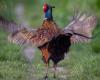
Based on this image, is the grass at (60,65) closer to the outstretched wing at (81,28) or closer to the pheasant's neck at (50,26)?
the outstretched wing at (81,28)

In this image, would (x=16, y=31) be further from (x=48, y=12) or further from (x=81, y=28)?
(x=81, y=28)

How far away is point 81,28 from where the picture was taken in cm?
660

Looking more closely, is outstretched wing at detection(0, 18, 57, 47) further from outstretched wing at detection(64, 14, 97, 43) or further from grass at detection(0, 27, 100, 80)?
grass at detection(0, 27, 100, 80)

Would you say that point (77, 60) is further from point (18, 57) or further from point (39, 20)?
point (39, 20)

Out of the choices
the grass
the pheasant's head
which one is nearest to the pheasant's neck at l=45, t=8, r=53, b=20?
the pheasant's head

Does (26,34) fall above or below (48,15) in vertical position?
below

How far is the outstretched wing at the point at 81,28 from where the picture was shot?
633 cm

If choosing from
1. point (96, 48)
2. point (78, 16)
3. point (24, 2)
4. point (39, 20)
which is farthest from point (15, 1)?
point (78, 16)

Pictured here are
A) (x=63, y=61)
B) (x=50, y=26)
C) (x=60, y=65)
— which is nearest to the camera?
(x=50, y=26)

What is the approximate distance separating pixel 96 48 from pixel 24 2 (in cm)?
382

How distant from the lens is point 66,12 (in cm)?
1078

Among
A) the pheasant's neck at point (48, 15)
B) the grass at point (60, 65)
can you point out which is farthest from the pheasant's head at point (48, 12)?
the grass at point (60, 65)

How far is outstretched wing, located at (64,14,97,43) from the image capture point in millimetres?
6332

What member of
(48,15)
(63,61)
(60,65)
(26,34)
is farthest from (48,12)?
(63,61)
